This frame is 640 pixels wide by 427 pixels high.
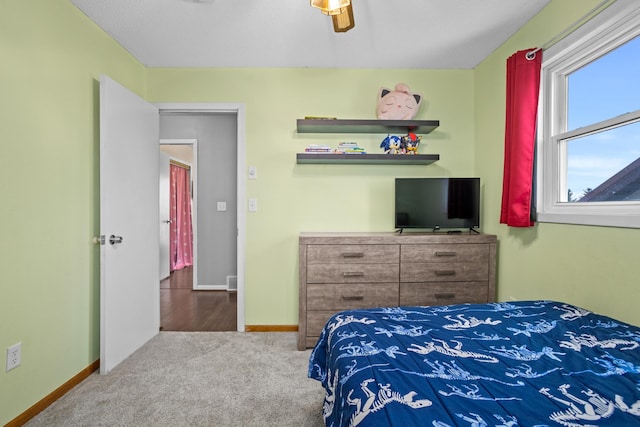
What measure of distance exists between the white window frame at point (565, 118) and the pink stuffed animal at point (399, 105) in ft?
3.10

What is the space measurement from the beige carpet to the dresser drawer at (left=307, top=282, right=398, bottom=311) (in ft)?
1.41

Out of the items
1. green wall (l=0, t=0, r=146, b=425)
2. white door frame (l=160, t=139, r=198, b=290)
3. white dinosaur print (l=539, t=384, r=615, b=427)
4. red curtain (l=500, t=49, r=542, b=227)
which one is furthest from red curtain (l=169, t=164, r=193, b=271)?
white dinosaur print (l=539, t=384, r=615, b=427)

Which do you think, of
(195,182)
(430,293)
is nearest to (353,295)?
(430,293)

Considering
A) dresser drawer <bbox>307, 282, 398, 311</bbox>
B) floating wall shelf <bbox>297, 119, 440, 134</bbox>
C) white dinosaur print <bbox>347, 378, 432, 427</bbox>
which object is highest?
floating wall shelf <bbox>297, 119, 440, 134</bbox>

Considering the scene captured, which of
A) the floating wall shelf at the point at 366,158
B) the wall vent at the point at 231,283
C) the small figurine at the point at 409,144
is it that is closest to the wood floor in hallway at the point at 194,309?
the wall vent at the point at 231,283

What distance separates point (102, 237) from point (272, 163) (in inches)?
57.1

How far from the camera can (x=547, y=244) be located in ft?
6.70

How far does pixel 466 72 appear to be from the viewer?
291 centimetres

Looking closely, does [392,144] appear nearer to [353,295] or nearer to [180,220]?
[353,295]

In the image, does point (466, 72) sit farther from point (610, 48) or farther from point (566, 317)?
point (566, 317)

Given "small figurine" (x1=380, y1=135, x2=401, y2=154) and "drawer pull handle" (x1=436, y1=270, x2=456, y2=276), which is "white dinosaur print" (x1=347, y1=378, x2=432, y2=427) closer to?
"drawer pull handle" (x1=436, y1=270, x2=456, y2=276)

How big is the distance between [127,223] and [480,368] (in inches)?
96.0

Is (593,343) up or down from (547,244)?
down

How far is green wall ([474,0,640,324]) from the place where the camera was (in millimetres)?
1574
